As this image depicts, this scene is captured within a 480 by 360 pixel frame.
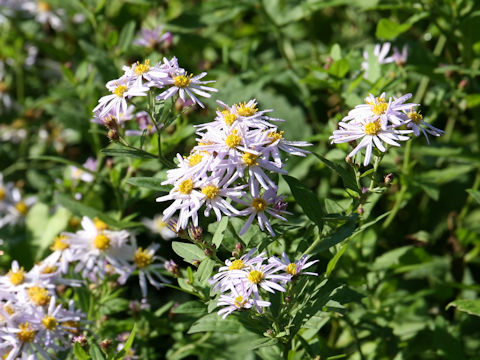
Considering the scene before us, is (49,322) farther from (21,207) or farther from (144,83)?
(21,207)

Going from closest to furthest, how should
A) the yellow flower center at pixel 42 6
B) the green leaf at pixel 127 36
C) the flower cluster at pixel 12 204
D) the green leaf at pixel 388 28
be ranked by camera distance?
the green leaf at pixel 388 28 < the green leaf at pixel 127 36 < the flower cluster at pixel 12 204 < the yellow flower center at pixel 42 6

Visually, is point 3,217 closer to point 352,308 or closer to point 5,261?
point 5,261

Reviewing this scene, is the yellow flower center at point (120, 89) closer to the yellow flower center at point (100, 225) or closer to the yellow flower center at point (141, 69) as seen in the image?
the yellow flower center at point (141, 69)

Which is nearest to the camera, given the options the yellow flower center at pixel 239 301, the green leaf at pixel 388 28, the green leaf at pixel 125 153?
the yellow flower center at pixel 239 301

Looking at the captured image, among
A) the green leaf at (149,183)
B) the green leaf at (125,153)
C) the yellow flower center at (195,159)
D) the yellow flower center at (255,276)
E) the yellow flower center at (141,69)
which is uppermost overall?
the yellow flower center at (141,69)

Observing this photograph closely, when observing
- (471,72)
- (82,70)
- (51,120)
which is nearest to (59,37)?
(51,120)

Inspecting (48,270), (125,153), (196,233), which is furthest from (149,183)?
(48,270)

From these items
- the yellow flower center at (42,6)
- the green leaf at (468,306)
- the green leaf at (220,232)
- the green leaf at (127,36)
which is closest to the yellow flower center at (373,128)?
the green leaf at (220,232)

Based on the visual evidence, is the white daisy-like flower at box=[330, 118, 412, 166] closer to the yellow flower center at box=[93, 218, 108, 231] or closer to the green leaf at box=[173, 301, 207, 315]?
the green leaf at box=[173, 301, 207, 315]
